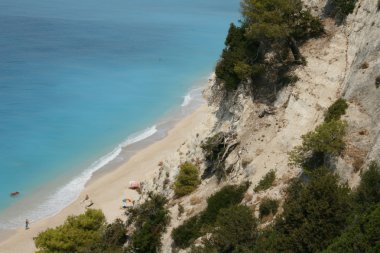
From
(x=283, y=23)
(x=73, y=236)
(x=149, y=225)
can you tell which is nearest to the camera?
(x=149, y=225)

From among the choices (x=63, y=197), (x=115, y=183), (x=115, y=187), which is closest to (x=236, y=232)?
(x=115, y=187)

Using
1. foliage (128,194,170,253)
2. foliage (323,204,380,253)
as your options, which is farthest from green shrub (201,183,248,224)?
foliage (323,204,380,253)

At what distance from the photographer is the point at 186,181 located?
33812 mm

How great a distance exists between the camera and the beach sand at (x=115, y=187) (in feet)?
136

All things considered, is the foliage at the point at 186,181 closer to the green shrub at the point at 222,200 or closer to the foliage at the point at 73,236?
the green shrub at the point at 222,200

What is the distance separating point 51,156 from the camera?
5978cm

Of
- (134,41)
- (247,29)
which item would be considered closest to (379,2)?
(247,29)

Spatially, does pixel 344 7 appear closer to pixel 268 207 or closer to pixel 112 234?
pixel 268 207

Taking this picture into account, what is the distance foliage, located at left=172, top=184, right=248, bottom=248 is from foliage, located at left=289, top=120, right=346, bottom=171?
4.16m

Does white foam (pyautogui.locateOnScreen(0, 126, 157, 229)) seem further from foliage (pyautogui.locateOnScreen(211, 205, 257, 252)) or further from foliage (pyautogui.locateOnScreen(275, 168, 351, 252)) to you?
foliage (pyautogui.locateOnScreen(275, 168, 351, 252))

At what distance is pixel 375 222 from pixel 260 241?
20.1 feet

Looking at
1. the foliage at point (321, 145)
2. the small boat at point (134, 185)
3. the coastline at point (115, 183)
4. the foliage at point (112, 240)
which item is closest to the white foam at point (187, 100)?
the coastline at point (115, 183)

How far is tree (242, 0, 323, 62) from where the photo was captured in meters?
32.2

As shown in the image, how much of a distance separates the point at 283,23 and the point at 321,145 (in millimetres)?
11809
